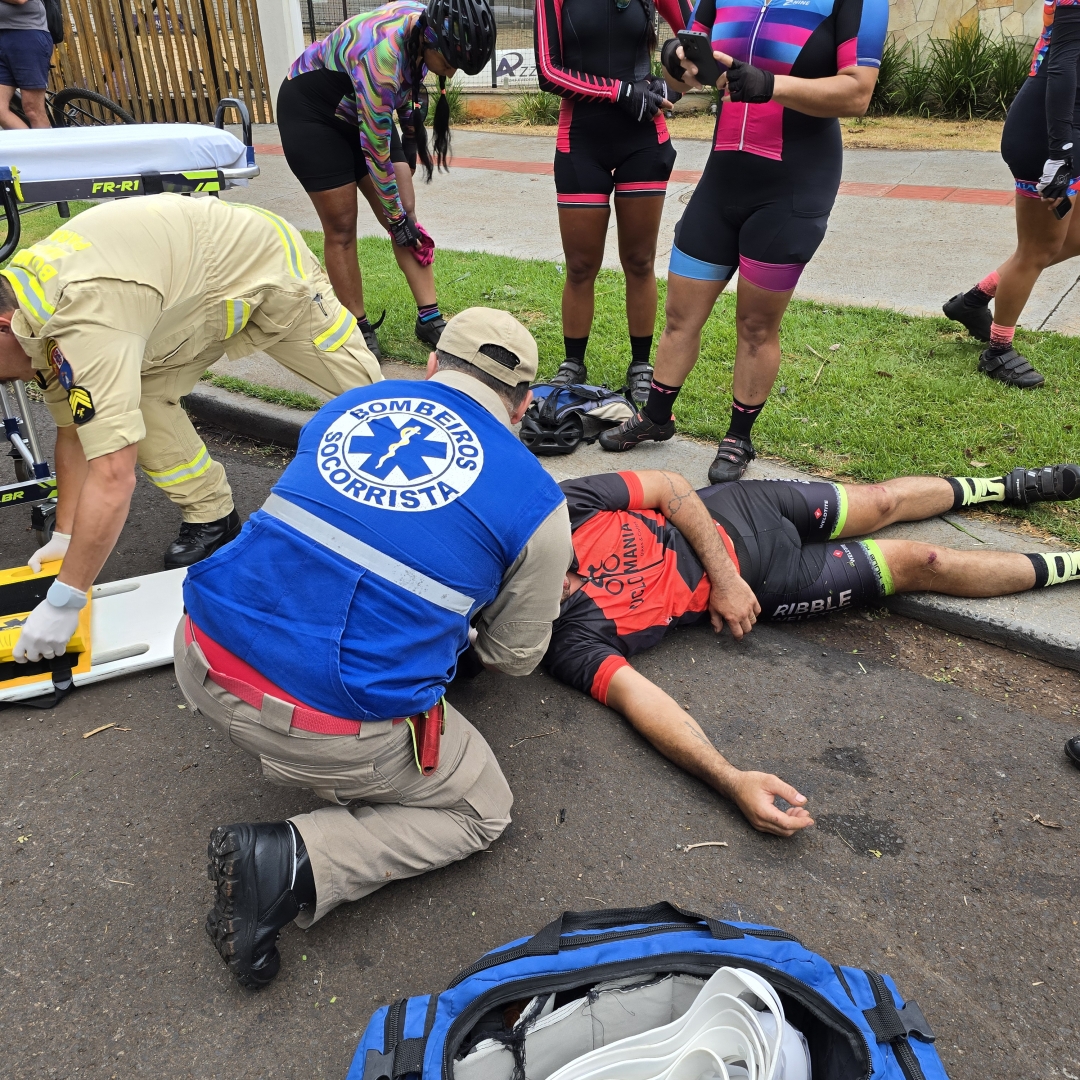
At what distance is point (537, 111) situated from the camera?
12070 mm

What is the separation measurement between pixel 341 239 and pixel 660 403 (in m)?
2.02

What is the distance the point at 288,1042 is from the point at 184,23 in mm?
14465

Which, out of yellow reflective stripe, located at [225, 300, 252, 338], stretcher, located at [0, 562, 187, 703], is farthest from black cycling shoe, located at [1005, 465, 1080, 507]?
stretcher, located at [0, 562, 187, 703]

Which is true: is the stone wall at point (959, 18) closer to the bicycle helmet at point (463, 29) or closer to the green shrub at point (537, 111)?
the green shrub at point (537, 111)

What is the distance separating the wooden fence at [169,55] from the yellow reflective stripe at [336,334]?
11273mm

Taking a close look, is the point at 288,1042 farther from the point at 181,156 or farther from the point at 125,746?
the point at 181,156

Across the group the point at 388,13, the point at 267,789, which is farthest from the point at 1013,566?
the point at 388,13

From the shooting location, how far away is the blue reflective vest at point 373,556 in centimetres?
187

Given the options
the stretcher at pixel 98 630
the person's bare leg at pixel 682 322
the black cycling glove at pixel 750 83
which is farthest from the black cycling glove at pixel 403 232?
the stretcher at pixel 98 630

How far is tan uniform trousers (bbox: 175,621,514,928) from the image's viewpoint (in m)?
1.97

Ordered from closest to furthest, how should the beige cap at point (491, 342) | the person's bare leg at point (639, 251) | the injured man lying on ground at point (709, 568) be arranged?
the beige cap at point (491, 342), the injured man lying on ground at point (709, 568), the person's bare leg at point (639, 251)

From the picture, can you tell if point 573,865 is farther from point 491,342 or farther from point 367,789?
point 491,342

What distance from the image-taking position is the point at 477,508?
191 cm

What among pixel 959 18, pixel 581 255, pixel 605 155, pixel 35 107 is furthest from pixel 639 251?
pixel 959 18
